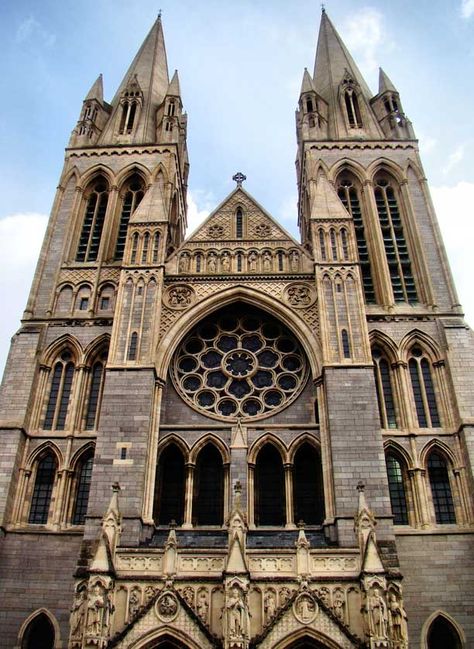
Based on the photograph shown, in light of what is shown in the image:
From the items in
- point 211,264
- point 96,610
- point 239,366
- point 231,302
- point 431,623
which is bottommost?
point 431,623

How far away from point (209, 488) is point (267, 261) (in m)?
8.46

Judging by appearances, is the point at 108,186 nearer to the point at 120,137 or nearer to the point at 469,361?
the point at 120,137

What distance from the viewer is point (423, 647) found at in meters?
17.0

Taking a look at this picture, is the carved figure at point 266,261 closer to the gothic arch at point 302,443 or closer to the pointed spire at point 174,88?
the gothic arch at point 302,443

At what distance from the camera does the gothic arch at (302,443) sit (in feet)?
64.4

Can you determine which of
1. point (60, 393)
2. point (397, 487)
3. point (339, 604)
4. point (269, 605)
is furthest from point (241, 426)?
point (60, 393)

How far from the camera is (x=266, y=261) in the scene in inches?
937

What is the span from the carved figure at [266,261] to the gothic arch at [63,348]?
7077 millimetres

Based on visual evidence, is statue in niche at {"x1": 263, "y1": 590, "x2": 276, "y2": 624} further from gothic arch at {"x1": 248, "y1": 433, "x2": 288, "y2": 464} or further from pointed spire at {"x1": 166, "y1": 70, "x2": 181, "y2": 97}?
pointed spire at {"x1": 166, "y1": 70, "x2": 181, "y2": 97}

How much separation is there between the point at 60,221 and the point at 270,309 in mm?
9859

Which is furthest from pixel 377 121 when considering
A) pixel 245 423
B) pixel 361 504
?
pixel 361 504

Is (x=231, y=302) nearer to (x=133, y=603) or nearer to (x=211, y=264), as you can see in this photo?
(x=211, y=264)

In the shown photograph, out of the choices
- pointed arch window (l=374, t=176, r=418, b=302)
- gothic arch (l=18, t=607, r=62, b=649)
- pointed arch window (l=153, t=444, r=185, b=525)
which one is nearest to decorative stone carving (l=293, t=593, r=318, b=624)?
pointed arch window (l=153, t=444, r=185, b=525)

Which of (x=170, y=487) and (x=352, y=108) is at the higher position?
(x=352, y=108)
